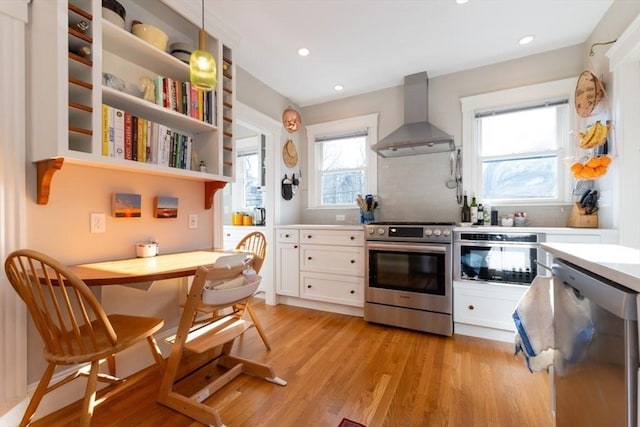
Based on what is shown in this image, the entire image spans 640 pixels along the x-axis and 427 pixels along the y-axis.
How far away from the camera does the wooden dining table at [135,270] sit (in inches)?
48.8

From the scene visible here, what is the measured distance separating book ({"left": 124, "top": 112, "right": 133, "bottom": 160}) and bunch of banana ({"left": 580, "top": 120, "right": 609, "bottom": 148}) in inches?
129

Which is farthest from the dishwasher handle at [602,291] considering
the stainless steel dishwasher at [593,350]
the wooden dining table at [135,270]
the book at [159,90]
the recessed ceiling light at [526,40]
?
the recessed ceiling light at [526,40]

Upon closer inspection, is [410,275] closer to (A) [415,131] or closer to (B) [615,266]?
(A) [415,131]

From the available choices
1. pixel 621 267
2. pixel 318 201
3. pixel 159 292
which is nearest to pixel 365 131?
pixel 318 201

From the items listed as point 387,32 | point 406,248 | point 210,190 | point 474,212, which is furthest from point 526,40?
point 210,190

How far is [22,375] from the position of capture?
54.8 inches

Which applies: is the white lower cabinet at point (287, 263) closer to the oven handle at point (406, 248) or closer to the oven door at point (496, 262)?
the oven handle at point (406, 248)

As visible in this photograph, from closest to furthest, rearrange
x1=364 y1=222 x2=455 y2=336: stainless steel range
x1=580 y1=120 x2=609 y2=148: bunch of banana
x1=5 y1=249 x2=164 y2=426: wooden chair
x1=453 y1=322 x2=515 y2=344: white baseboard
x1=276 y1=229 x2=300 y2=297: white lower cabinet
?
x1=5 y1=249 x2=164 y2=426: wooden chair → x1=580 y1=120 x2=609 y2=148: bunch of banana → x1=453 y1=322 x2=515 y2=344: white baseboard → x1=364 y1=222 x2=455 y2=336: stainless steel range → x1=276 y1=229 x2=300 y2=297: white lower cabinet

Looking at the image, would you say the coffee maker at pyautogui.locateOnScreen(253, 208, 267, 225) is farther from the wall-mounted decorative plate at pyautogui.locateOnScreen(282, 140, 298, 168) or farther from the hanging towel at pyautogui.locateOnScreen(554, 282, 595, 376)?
the hanging towel at pyautogui.locateOnScreen(554, 282, 595, 376)

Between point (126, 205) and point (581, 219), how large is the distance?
3519 mm

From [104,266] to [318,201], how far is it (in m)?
2.60

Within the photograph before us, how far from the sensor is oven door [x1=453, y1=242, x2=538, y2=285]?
2.30m

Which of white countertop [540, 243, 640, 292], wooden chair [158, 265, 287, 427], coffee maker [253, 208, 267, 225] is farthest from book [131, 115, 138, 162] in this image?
coffee maker [253, 208, 267, 225]

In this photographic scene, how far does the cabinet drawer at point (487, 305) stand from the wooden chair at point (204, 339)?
1713 mm
